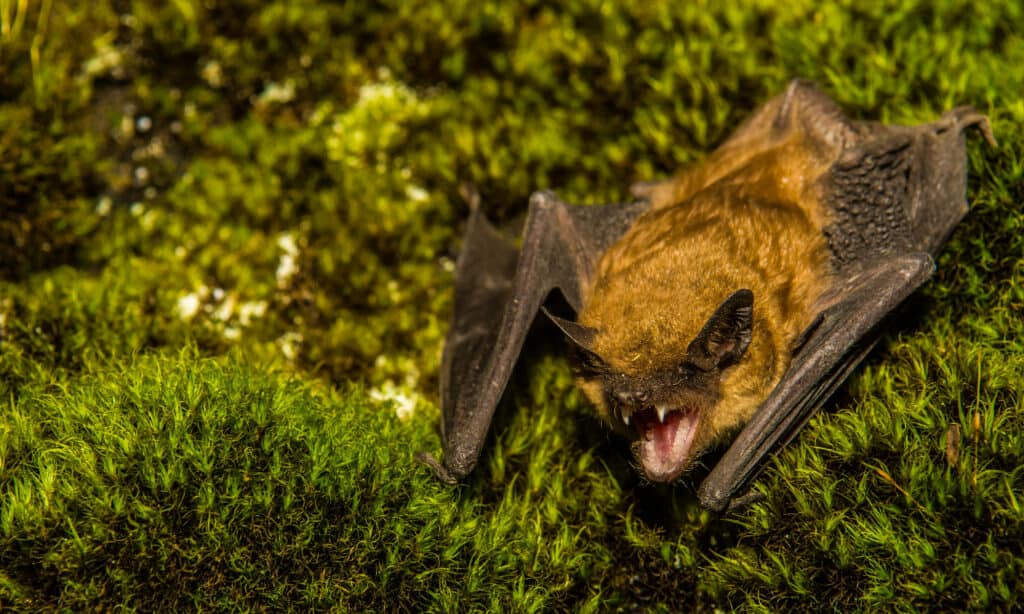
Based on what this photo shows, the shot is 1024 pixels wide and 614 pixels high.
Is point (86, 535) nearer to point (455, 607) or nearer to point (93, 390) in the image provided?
point (93, 390)

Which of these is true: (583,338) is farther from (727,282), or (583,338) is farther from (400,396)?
(400,396)

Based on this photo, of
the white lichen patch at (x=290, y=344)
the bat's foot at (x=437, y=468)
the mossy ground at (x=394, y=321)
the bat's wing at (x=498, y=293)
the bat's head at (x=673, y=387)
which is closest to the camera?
the mossy ground at (x=394, y=321)

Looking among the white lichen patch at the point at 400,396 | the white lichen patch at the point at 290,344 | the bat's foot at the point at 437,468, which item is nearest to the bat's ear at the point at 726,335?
the bat's foot at the point at 437,468

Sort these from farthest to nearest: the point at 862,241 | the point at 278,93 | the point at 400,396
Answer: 1. the point at 278,93
2. the point at 400,396
3. the point at 862,241

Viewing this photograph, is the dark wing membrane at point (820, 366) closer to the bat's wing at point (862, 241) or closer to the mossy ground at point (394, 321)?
the bat's wing at point (862, 241)

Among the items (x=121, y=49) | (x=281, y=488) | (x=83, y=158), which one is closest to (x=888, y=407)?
(x=281, y=488)

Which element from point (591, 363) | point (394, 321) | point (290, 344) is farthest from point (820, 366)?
point (290, 344)

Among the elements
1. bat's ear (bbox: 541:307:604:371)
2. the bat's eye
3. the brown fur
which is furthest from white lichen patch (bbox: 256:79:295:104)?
the bat's eye

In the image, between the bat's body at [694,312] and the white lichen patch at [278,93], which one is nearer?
the bat's body at [694,312]
